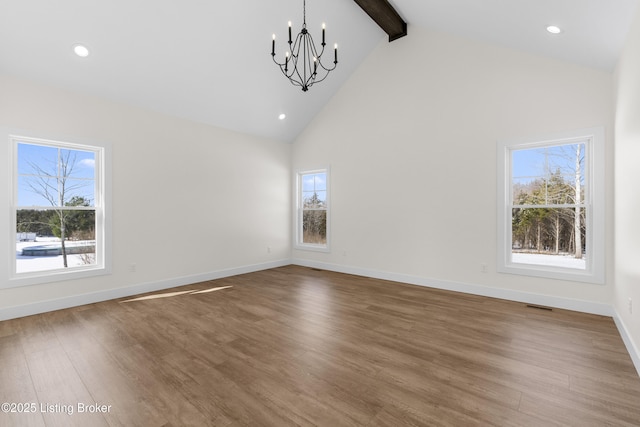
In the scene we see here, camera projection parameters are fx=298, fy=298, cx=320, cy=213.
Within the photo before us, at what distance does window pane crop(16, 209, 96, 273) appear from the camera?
3.62 metres

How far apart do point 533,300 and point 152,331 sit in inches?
180

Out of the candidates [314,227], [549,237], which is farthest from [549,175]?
[314,227]

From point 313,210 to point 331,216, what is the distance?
0.62m

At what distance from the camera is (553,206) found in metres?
3.81

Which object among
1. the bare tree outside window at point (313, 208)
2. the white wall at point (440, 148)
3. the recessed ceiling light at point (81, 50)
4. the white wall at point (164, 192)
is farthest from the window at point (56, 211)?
the white wall at point (440, 148)

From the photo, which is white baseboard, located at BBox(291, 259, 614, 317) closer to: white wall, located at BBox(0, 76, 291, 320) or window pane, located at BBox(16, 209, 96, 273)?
white wall, located at BBox(0, 76, 291, 320)

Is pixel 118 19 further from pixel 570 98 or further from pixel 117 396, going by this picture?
pixel 570 98

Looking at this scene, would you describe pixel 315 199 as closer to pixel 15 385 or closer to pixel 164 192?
pixel 164 192

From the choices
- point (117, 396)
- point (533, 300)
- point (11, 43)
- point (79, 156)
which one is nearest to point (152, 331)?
point (117, 396)

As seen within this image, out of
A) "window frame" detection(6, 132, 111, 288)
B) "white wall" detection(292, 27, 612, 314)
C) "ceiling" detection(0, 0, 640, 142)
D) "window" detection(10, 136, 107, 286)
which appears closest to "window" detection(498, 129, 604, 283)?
"white wall" detection(292, 27, 612, 314)

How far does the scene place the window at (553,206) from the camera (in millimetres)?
3504

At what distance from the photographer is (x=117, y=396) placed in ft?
6.49

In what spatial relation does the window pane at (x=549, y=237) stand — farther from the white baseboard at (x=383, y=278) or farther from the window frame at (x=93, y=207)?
the window frame at (x=93, y=207)

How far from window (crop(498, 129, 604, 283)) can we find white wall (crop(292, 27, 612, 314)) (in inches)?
4.4
